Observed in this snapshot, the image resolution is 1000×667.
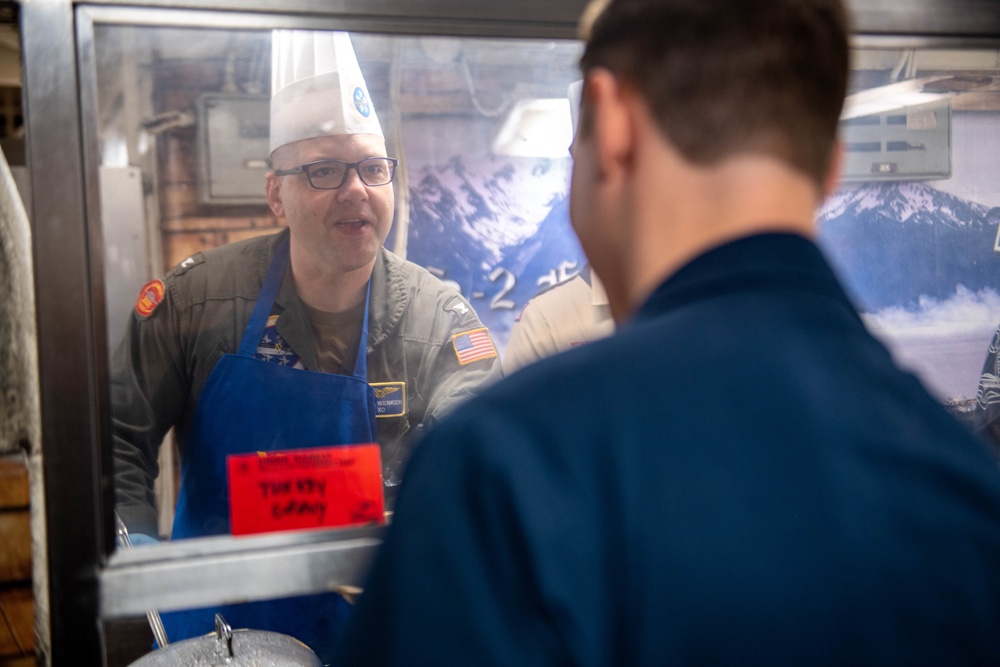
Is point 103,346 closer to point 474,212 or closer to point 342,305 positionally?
point 342,305

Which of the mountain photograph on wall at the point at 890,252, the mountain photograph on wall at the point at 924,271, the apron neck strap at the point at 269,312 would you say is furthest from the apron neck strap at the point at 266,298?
the mountain photograph on wall at the point at 924,271

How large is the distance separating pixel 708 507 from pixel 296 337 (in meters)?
0.85

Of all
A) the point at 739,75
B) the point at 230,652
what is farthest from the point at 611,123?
the point at 230,652

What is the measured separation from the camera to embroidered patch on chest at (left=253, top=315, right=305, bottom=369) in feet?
3.78

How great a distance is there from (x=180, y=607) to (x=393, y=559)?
0.73 m

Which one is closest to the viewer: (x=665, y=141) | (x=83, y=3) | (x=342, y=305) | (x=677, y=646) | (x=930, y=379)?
(x=677, y=646)

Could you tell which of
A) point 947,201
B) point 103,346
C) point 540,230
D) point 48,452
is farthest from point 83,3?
point 947,201

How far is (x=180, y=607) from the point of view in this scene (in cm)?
104

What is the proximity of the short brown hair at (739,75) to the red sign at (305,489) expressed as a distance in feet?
2.50

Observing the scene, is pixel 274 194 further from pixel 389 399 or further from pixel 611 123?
pixel 611 123

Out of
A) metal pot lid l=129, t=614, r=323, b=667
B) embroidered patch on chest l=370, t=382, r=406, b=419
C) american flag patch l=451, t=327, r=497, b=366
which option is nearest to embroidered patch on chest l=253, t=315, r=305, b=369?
embroidered patch on chest l=370, t=382, r=406, b=419

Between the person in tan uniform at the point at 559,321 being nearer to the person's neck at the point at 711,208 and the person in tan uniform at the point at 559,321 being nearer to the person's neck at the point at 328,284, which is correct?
the person's neck at the point at 328,284

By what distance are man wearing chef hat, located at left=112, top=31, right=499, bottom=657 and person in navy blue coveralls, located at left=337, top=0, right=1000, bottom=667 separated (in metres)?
0.70

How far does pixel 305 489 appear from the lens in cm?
113
